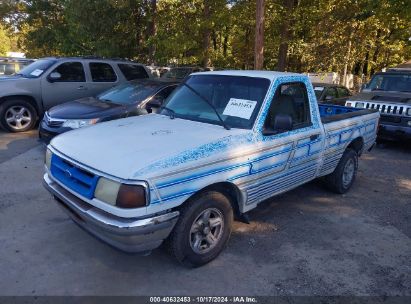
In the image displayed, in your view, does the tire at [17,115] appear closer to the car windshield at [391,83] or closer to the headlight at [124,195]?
the headlight at [124,195]

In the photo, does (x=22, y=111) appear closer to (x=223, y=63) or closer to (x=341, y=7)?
(x=341, y=7)

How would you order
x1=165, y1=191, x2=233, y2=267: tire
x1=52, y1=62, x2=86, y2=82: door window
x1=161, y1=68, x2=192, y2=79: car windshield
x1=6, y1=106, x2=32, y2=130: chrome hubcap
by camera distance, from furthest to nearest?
x1=161, y1=68, x2=192, y2=79: car windshield < x1=52, y1=62, x2=86, y2=82: door window < x1=6, y1=106, x2=32, y2=130: chrome hubcap < x1=165, y1=191, x2=233, y2=267: tire

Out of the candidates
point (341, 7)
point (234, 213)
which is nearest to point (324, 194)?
point (234, 213)

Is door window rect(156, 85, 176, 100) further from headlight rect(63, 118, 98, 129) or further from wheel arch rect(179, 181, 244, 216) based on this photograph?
wheel arch rect(179, 181, 244, 216)

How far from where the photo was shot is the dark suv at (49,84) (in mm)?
8906

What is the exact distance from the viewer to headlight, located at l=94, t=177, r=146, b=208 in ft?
9.72

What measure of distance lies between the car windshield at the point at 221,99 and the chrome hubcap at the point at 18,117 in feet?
19.0

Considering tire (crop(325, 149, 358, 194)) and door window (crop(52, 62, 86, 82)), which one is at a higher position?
door window (crop(52, 62, 86, 82))

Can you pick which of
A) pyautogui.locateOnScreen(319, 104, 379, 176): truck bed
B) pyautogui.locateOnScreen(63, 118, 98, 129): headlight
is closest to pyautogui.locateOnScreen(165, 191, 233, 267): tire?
pyautogui.locateOnScreen(319, 104, 379, 176): truck bed

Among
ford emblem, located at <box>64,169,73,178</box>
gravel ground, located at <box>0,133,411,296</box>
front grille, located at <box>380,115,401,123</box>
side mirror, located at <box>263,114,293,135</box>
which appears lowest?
gravel ground, located at <box>0,133,411,296</box>

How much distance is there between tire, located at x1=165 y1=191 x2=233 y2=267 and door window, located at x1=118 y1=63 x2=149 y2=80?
7.24 metres

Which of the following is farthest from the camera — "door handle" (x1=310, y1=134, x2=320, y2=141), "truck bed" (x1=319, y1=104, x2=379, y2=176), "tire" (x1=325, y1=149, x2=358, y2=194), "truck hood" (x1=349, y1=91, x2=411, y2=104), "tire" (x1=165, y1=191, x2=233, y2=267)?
"truck hood" (x1=349, y1=91, x2=411, y2=104)

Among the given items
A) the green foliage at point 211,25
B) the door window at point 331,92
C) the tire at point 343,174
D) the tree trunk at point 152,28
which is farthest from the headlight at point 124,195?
the tree trunk at point 152,28

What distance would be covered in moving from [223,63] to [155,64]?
650 cm
